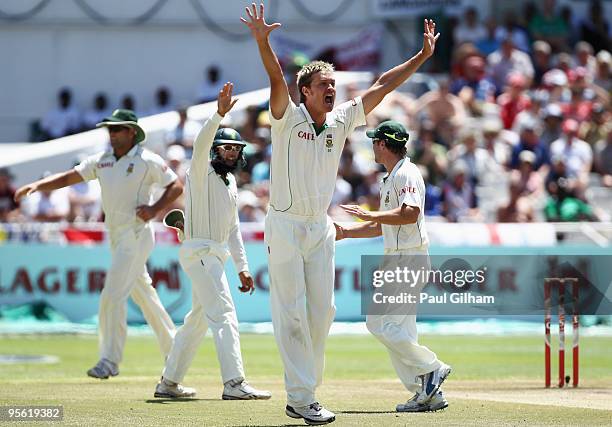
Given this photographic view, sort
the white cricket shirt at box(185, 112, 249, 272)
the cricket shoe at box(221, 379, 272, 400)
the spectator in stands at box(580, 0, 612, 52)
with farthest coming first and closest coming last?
the spectator in stands at box(580, 0, 612, 52), the white cricket shirt at box(185, 112, 249, 272), the cricket shoe at box(221, 379, 272, 400)

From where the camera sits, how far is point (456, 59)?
26.6 m

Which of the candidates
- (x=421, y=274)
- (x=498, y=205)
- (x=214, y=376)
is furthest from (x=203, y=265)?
(x=498, y=205)

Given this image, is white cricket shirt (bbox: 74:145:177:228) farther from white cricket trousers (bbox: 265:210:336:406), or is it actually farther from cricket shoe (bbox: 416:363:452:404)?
cricket shoe (bbox: 416:363:452:404)

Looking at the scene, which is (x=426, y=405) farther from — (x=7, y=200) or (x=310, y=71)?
(x=7, y=200)

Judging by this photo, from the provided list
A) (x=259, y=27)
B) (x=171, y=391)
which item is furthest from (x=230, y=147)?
(x=259, y=27)

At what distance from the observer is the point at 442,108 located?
2491 cm

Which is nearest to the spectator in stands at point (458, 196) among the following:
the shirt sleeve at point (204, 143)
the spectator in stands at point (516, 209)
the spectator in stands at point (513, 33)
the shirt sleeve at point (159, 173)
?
the spectator in stands at point (516, 209)

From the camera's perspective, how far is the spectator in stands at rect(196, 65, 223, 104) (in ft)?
90.6

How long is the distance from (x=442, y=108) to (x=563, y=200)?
3.85m

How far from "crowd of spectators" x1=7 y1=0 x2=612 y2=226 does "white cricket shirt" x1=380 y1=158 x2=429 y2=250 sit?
33.1 feet

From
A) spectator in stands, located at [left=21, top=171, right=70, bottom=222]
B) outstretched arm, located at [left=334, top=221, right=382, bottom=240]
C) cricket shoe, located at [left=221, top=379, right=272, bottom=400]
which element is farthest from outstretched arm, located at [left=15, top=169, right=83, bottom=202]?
spectator in stands, located at [left=21, top=171, right=70, bottom=222]

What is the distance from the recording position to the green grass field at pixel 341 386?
9.99 m

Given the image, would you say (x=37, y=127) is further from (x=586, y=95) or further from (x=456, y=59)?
(x=586, y=95)

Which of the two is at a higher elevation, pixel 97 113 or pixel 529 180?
pixel 97 113
